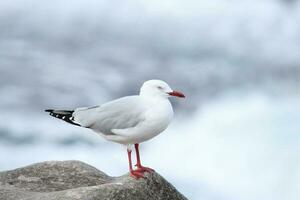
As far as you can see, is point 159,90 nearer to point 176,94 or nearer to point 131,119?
point 176,94

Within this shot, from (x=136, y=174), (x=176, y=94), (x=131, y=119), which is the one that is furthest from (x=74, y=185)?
(x=176, y=94)

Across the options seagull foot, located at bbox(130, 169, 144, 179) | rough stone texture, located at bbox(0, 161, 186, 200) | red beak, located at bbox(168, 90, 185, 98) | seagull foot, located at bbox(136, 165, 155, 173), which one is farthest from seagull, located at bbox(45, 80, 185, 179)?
rough stone texture, located at bbox(0, 161, 186, 200)

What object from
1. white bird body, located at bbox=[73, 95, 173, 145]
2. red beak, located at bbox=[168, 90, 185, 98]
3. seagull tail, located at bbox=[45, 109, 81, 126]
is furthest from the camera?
seagull tail, located at bbox=[45, 109, 81, 126]

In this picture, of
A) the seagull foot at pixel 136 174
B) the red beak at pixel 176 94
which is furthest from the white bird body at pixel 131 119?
the seagull foot at pixel 136 174

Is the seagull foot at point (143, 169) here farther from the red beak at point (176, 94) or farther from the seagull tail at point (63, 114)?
the red beak at point (176, 94)

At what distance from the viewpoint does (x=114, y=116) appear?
11594 millimetres

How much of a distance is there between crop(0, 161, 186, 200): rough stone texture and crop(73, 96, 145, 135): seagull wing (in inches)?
37.3

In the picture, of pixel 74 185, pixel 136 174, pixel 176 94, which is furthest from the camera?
pixel 74 185

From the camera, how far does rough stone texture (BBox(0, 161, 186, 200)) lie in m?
11.4

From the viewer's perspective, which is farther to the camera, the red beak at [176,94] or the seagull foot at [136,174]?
the seagull foot at [136,174]

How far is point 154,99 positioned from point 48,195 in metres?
2.26

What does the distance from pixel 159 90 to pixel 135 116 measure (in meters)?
0.58

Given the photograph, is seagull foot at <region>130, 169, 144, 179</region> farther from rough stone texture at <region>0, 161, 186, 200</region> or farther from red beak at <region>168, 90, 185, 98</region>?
red beak at <region>168, 90, 185, 98</region>

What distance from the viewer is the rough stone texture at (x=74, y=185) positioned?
11367 millimetres
